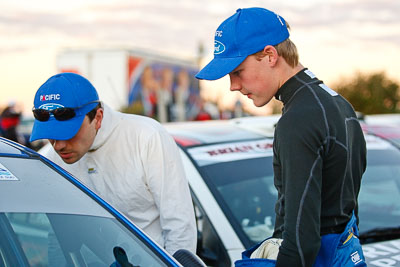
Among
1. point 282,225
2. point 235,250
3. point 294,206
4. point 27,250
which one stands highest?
point 294,206

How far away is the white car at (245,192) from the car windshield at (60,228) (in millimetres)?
910

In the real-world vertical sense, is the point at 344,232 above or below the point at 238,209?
above

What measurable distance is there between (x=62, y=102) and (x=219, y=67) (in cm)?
78

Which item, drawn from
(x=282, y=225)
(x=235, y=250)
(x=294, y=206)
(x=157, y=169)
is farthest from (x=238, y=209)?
(x=294, y=206)

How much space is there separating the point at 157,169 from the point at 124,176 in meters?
0.16

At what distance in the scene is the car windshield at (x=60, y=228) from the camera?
2.02m

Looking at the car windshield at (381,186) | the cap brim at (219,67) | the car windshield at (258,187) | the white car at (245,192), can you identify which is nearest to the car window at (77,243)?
the cap brim at (219,67)

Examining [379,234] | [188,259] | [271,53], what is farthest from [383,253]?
[271,53]

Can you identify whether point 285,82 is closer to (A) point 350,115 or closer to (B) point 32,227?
(A) point 350,115

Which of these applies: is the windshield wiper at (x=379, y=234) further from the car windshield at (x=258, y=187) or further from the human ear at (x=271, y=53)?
the human ear at (x=271, y=53)

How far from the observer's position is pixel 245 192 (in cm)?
340

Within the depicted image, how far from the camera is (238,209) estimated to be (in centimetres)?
328

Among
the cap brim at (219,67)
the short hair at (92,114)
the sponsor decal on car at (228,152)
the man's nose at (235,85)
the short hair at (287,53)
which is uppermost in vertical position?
the short hair at (287,53)

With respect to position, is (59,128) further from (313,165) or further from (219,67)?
(313,165)
